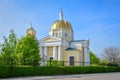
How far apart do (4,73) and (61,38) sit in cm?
3604

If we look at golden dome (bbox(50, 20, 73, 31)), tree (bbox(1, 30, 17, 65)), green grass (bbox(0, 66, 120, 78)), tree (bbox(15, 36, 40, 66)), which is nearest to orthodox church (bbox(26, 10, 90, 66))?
golden dome (bbox(50, 20, 73, 31))

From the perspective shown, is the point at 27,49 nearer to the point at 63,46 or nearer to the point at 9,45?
the point at 9,45

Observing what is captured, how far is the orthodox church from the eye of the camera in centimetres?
5631

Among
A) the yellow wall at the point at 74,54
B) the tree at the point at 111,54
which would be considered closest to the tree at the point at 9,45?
the yellow wall at the point at 74,54

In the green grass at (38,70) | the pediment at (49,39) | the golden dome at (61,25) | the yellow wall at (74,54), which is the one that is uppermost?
the golden dome at (61,25)

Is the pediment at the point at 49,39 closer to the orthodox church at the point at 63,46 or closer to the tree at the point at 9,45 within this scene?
the orthodox church at the point at 63,46

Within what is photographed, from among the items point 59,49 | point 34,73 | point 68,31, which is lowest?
point 34,73

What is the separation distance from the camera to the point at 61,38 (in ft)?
184

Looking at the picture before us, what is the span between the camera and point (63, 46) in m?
57.2

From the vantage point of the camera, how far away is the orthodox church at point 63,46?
56.3 meters

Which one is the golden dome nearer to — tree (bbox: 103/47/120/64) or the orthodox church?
the orthodox church

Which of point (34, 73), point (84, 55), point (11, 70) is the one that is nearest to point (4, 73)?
point (11, 70)

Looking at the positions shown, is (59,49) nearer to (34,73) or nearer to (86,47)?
(86,47)

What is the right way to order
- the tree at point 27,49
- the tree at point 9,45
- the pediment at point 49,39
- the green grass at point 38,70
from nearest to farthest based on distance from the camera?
the green grass at point 38,70, the tree at point 27,49, the tree at point 9,45, the pediment at point 49,39
